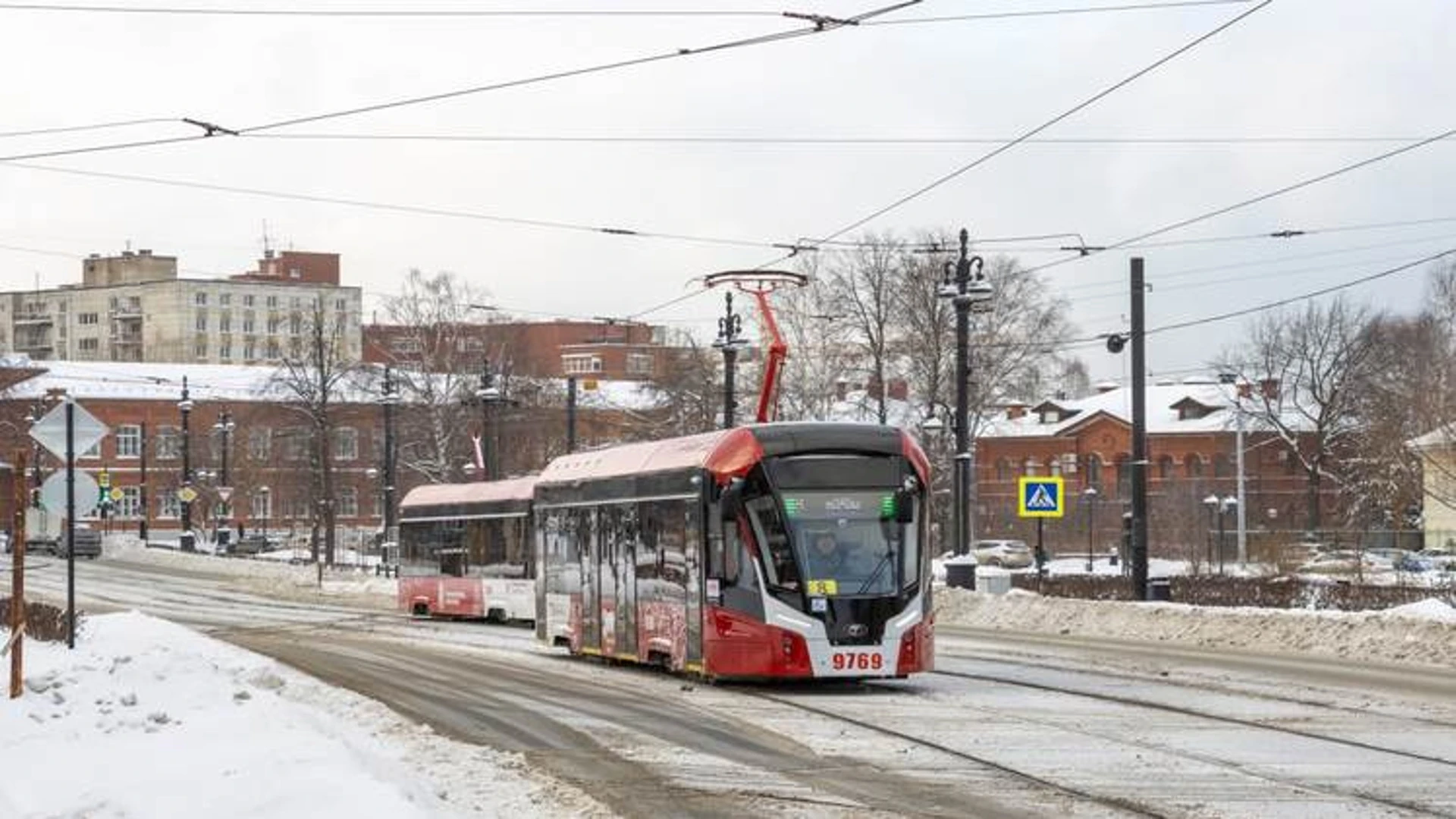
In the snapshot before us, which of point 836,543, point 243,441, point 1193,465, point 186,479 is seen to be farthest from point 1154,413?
point 836,543

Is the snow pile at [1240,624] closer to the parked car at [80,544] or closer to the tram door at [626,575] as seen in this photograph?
the tram door at [626,575]

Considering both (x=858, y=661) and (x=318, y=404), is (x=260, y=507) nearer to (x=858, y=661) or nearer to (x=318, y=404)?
(x=318, y=404)

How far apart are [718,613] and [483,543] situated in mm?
21295

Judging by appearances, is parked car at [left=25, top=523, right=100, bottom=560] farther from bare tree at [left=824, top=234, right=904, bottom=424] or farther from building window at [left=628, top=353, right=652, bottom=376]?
building window at [left=628, top=353, right=652, bottom=376]

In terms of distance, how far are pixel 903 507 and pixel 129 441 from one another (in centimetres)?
10772

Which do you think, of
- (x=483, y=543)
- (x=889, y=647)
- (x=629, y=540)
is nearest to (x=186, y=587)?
(x=483, y=543)

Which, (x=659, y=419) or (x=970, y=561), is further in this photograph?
(x=659, y=419)

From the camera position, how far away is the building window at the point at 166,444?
118625 millimetres

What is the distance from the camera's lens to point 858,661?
21062mm

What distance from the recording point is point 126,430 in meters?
121

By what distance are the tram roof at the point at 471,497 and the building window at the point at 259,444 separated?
61.7 metres

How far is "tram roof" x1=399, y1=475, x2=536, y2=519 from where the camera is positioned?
130 feet

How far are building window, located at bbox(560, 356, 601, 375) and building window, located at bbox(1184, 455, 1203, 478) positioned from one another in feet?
199

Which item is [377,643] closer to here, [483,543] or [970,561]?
[483,543]
